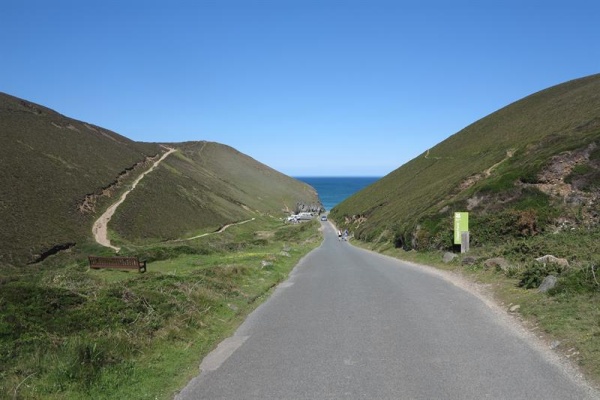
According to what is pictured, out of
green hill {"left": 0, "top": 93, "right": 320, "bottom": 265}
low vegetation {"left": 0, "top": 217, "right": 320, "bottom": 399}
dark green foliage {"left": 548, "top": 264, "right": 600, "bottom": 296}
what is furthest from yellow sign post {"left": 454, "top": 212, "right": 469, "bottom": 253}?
green hill {"left": 0, "top": 93, "right": 320, "bottom": 265}

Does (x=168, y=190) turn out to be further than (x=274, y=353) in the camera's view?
Yes

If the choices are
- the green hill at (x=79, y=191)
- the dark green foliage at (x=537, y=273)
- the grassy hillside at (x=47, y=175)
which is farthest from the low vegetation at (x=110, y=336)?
the grassy hillside at (x=47, y=175)

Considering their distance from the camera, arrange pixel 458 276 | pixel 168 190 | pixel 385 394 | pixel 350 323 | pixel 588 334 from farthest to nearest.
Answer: pixel 168 190, pixel 458 276, pixel 350 323, pixel 588 334, pixel 385 394

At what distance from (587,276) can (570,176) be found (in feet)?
57.8

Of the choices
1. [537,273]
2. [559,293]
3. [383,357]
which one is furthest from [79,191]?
[383,357]

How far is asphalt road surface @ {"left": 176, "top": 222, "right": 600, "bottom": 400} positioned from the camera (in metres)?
5.95

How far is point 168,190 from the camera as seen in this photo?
82938mm

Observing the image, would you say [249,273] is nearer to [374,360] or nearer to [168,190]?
Result: [374,360]

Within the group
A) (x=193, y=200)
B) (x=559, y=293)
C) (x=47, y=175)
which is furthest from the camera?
(x=193, y=200)

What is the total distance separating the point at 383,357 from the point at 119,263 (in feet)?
84.4

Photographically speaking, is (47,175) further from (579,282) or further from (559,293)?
(579,282)

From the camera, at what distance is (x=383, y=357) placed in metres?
7.25

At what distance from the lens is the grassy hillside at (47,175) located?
48062 millimetres

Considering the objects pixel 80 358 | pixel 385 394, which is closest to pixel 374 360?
pixel 385 394
